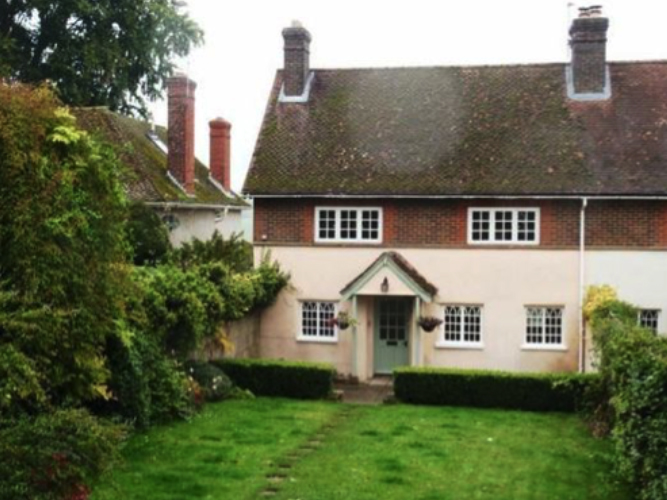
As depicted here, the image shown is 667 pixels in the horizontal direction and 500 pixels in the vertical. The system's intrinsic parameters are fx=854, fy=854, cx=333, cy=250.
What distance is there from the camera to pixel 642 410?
1212 centimetres

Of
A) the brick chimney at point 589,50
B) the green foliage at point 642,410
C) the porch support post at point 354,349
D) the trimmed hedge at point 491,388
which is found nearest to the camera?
the green foliage at point 642,410

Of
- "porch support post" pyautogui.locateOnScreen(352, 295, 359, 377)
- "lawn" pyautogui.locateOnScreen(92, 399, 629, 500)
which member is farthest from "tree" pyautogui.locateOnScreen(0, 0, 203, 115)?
"lawn" pyautogui.locateOnScreen(92, 399, 629, 500)

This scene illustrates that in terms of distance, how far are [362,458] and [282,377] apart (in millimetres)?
7758

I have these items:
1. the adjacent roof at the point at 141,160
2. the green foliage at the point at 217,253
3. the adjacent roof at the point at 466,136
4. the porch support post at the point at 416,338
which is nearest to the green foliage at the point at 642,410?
the porch support post at the point at 416,338

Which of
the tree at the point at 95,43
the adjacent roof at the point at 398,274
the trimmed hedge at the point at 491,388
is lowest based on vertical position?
the trimmed hedge at the point at 491,388

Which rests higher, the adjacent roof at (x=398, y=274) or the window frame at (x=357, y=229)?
the window frame at (x=357, y=229)

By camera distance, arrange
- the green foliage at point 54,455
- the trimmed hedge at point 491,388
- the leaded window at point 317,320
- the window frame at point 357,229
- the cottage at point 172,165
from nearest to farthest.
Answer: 1. the green foliage at point 54,455
2. the trimmed hedge at point 491,388
3. the window frame at point 357,229
4. the leaded window at point 317,320
5. the cottage at point 172,165

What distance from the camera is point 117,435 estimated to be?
457 inches

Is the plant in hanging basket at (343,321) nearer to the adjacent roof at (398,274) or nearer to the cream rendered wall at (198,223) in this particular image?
the adjacent roof at (398,274)

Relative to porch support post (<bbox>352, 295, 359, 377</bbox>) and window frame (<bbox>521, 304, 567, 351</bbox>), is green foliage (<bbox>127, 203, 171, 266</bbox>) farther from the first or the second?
window frame (<bbox>521, 304, 567, 351</bbox>)

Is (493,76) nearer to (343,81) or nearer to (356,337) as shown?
(343,81)

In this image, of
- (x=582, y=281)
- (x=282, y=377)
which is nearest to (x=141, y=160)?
(x=282, y=377)

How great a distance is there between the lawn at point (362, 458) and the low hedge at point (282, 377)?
205cm

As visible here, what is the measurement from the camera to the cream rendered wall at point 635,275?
→ 2491cm
